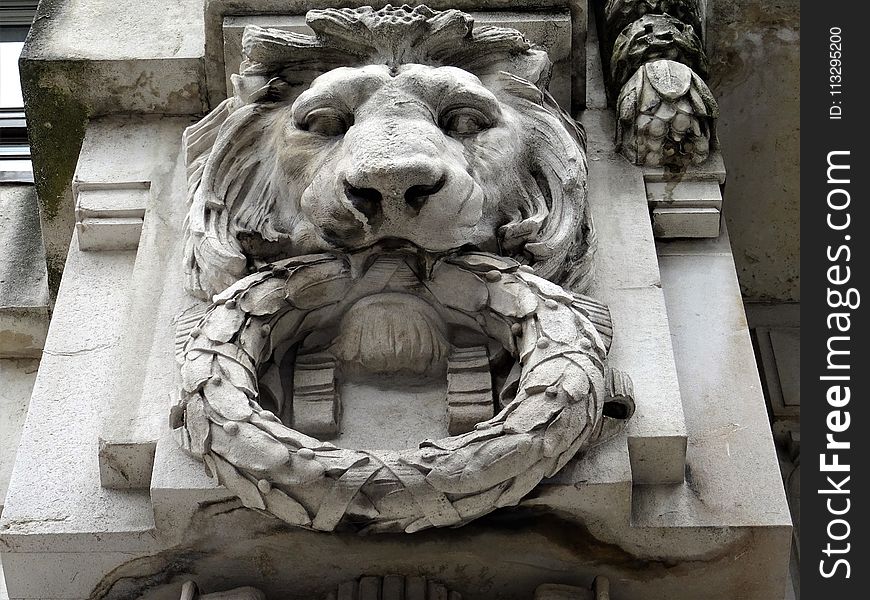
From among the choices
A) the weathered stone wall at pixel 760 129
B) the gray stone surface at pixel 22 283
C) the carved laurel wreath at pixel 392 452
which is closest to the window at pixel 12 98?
the gray stone surface at pixel 22 283

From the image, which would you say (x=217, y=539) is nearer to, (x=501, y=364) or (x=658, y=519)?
(x=501, y=364)

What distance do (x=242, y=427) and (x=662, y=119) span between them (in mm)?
1539

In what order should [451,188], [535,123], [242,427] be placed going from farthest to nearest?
[535,123]
[451,188]
[242,427]

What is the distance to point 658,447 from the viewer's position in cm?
309

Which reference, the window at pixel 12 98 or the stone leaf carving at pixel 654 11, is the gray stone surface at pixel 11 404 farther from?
the stone leaf carving at pixel 654 11

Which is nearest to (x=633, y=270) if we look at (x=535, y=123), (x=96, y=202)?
(x=535, y=123)

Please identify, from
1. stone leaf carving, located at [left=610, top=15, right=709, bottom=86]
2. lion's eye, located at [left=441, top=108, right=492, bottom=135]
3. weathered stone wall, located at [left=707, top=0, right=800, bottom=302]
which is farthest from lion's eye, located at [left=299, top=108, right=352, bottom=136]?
weathered stone wall, located at [left=707, top=0, right=800, bottom=302]

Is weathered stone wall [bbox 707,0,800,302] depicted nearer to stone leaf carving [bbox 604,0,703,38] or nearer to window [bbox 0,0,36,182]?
stone leaf carving [bbox 604,0,703,38]

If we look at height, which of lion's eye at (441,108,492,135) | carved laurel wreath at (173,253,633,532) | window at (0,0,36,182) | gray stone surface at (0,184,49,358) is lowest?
gray stone surface at (0,184,49,358)

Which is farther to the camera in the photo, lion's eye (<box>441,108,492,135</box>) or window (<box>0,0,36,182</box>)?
window (<box>0,0,36,182</box>)

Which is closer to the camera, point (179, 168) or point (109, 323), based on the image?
point (109, 323)

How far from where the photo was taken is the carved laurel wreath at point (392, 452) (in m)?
2.78

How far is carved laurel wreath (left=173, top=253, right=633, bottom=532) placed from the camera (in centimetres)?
278

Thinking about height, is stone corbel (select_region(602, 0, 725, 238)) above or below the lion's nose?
below
